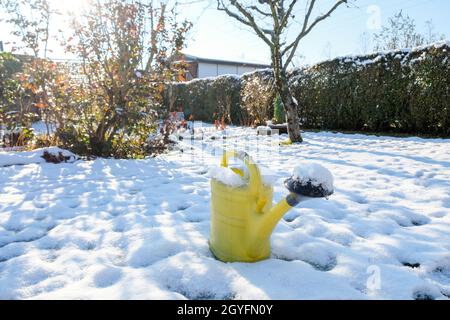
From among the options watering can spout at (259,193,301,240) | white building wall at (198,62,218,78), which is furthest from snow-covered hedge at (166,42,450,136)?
white building wall at (198,62,218,78)

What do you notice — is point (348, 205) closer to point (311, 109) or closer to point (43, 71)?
point (43, 71)

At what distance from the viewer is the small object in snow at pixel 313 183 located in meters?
1.30

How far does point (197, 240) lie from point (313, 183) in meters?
0.88

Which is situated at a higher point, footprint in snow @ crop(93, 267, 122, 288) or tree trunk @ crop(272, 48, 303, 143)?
tree trunk @ crop(272, 48, 303, 143)

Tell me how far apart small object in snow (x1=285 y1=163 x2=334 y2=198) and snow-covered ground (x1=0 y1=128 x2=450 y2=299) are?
16.5 inches

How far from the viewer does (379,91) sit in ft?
23.7

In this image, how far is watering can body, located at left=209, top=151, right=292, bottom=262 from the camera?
1.50 m

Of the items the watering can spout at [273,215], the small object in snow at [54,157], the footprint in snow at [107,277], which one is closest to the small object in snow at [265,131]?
the small object in snow at [54,157]

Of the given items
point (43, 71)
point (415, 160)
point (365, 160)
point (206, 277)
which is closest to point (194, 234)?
point (206, 277)

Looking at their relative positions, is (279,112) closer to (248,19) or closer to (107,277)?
(248,19)

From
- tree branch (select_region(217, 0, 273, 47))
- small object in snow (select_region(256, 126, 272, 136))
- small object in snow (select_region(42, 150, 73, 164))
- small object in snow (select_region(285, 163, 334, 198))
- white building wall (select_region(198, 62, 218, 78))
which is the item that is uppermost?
white building wall (select_region(198, 62, 218, 78))

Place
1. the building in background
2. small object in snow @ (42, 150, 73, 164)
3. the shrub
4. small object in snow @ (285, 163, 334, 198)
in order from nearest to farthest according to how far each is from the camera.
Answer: small object in snow @ (285, 163, 334, 198), small object in snow @ (42, 150, 73, 164), the shrub, the building in background

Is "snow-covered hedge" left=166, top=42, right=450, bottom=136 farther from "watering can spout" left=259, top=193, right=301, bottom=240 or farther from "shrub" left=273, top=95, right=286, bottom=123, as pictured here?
"watering can spout" left=259, top=193, right=301, bottom=240
